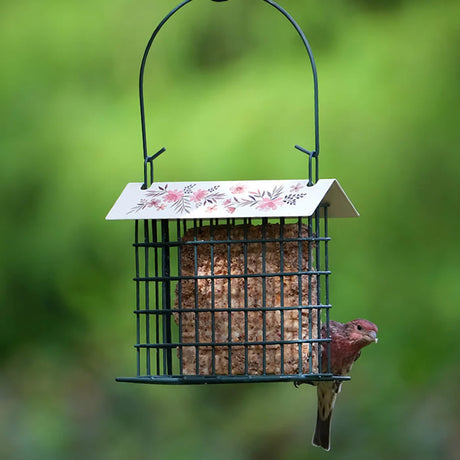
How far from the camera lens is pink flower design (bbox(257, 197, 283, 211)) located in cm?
430

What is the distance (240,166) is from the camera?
643cm

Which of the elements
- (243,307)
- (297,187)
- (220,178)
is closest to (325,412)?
(220,178)

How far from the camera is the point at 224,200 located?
14.4 feet

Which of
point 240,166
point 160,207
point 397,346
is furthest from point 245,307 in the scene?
point 397,346

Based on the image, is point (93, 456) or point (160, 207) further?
point (93, 456)

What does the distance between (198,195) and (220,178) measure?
1.88 meters

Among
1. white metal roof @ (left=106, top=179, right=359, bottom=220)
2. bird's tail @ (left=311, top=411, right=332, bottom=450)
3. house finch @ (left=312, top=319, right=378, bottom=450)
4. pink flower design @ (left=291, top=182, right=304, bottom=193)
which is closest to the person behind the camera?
white metal roof @ (left=106, top=179, right=359, bottom=220)

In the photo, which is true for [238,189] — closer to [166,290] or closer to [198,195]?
[198,195]

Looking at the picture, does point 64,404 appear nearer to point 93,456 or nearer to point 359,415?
point 93,456

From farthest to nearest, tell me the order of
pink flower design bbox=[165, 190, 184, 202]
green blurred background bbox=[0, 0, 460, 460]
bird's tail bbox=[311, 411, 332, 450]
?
1. green blurred background bbox=[0, 0, 460, 460]
2. bird's tail bbox=[311, 411, 332, 450]
3. pink flower design bbox=[165, 190, 184, 202]

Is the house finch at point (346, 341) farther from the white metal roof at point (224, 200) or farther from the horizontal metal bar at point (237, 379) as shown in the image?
the white metal roof at point (224, 200)

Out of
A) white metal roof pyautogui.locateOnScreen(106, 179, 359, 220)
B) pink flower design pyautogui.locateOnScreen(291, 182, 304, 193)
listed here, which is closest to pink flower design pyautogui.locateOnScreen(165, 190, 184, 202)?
white metal roof pyautogui.locateOnScreen(106, 179, 359, 220)

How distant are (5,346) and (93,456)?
38.9 inches

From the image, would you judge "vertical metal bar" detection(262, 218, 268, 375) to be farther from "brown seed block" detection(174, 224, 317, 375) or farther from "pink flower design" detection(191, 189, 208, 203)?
"pink flower design" detection(191, 189, 208, 203)
